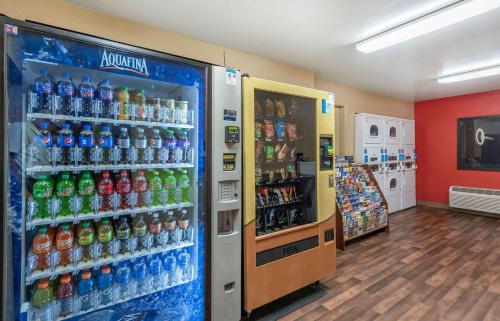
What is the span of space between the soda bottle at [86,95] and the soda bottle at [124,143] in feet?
0.70

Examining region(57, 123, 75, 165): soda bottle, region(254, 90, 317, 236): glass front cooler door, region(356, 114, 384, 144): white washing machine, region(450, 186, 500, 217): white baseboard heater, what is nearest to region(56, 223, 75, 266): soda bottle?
region(57, 123, 75, 165): soda bottle

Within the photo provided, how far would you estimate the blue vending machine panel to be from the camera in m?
1.34

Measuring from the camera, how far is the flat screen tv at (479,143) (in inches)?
207

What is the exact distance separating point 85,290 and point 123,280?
21cm

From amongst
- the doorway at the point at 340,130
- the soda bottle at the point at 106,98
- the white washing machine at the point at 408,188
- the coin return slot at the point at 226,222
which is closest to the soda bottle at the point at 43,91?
the soda bottle at the point at 106,98

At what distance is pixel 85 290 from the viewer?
1557mm

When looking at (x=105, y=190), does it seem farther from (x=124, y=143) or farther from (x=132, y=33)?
(x=132, y=33)

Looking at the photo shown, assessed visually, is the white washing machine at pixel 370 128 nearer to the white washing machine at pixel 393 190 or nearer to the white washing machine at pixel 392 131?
the white washing machine at pixel 392 131

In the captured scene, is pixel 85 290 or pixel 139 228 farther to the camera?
pixel 139 228

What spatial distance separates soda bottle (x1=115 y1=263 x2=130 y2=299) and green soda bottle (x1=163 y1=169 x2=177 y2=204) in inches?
20.9

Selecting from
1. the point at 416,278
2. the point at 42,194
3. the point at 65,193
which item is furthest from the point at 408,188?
the point at 42,194

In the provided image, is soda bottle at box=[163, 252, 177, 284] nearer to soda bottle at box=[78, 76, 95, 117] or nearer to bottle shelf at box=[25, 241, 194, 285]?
bottle shelf at box=[25, 241, 194, 285]

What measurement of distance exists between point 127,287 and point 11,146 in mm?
1102

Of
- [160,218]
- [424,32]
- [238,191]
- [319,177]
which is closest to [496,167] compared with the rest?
[424,32]
